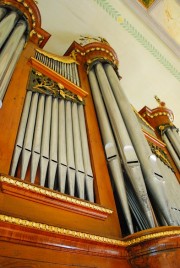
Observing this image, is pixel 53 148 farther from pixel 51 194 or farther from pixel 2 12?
pixel 2 12

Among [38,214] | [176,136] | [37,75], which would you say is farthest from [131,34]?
[38,214]

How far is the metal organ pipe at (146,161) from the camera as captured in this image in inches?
56.8

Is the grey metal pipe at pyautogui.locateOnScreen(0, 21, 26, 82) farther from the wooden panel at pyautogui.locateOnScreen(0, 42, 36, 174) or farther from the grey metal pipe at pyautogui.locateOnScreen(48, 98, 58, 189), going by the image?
the grey metal pipe at pyautogui.locateOnScreen(48, 98, 58, 189)

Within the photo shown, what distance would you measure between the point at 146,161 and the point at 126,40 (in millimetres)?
3530

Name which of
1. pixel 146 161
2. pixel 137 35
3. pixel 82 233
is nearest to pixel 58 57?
pixel 146 161

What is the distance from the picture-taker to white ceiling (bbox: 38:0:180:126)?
384cm

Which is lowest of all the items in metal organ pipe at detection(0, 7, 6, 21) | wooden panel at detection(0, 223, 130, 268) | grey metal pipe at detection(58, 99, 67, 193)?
wooden panel at detection(0, 223, 130, 268)

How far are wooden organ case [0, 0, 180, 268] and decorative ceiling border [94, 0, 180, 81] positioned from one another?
2.22m

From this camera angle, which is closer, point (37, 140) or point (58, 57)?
point (37, 140)

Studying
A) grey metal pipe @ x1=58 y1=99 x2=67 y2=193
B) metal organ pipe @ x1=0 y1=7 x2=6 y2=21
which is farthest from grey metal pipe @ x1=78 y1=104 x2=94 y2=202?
metal organ pipe @ x1=0 y1=7 x2=6 y2=21

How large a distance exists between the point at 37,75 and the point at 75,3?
247 cm

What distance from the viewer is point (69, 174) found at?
4.45 feet

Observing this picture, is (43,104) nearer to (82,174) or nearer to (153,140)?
(82,174)

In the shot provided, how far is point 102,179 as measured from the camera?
5.00 feet
